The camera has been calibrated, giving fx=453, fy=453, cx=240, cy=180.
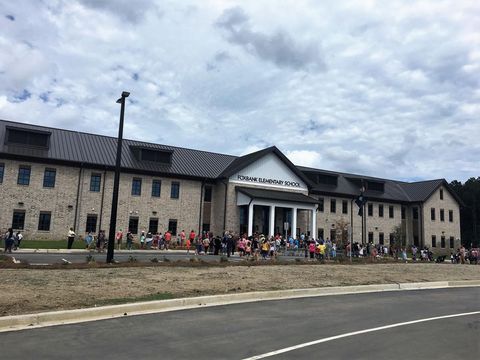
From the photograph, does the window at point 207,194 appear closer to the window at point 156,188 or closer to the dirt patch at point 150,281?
the window at point 156,188

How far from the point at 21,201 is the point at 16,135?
Result: 5.29 metres

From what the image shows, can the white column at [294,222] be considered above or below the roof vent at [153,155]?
below

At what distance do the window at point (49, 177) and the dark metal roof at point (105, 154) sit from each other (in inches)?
43.7

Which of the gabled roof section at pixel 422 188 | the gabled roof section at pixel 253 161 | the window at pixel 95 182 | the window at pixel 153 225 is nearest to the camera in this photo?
the window at pixel 95 182

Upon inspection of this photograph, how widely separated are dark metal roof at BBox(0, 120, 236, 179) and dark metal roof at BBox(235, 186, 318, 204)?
366 cm

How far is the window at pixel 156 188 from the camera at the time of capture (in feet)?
130

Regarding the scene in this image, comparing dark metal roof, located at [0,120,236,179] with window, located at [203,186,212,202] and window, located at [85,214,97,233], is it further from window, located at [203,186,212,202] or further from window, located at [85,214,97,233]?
window, located at [85,214,97,233]

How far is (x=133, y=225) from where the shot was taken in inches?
1506

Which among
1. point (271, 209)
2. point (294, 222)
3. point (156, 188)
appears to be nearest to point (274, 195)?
point (271, 209)

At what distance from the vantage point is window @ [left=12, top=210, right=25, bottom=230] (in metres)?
33.9

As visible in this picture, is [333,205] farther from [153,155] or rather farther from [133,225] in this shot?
[133,225]

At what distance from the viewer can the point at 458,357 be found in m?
6.74

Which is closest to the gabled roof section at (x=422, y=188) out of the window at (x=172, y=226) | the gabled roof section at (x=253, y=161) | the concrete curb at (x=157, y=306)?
the gabled roof section at (x=253, y=161)

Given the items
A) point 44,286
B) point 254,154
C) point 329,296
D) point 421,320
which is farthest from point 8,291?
point 254,154
